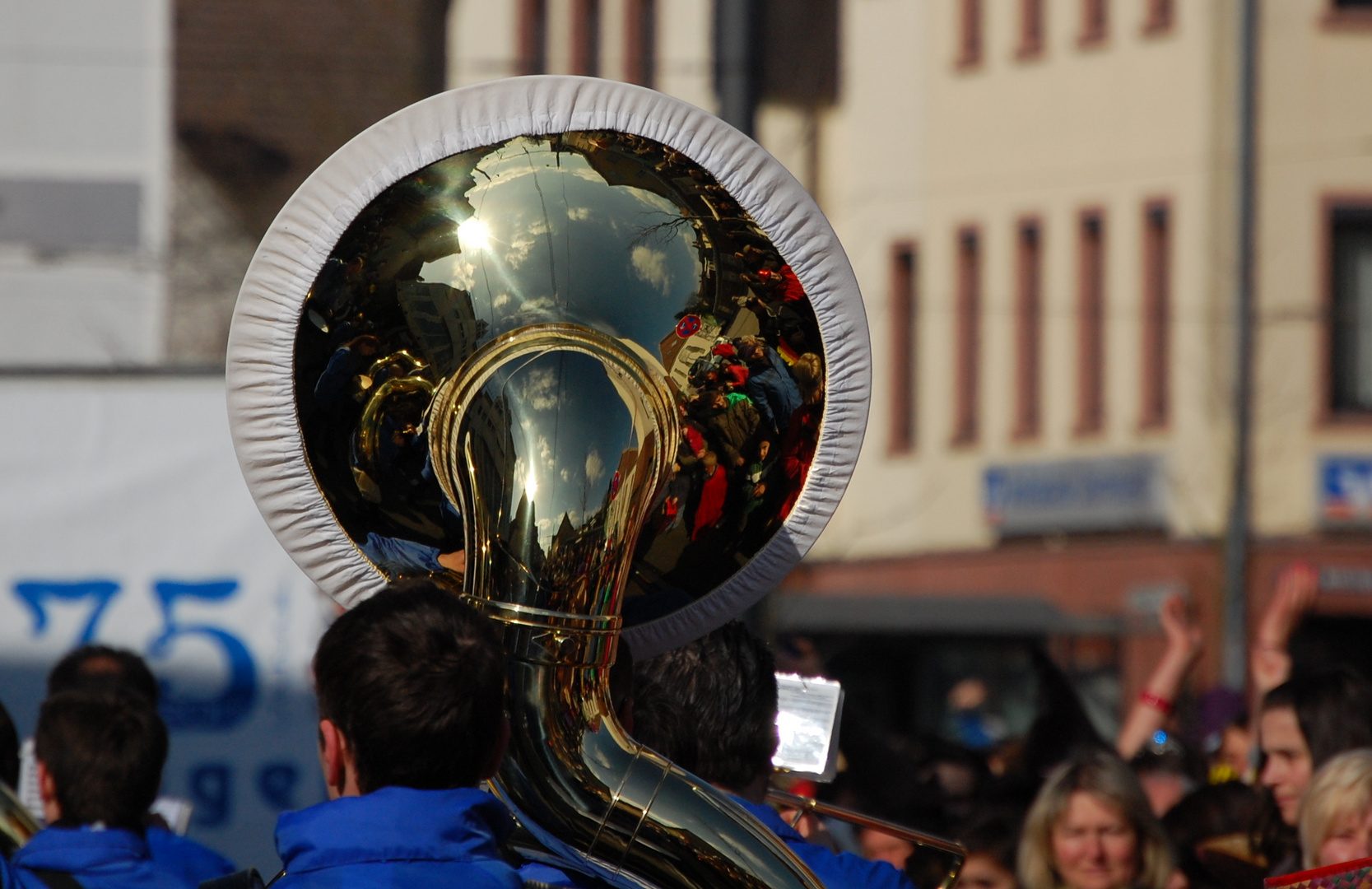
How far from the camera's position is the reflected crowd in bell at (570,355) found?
6.91 feet

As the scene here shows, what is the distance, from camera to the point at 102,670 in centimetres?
392

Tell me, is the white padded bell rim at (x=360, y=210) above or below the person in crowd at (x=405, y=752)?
above

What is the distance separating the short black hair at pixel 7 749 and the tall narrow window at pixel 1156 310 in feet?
51.9

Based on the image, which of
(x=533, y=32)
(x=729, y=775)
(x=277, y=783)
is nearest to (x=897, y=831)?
(x=729, y=775)

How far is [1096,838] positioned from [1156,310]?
49.3ft

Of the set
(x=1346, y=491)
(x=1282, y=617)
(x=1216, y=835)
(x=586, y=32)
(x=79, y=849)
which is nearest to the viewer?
(x=79, y=849)

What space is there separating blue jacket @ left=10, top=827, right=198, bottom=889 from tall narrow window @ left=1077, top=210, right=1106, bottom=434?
16209 mm

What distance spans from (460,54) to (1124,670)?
815cm

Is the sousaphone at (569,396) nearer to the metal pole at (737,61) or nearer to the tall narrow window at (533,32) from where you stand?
the metal pole at (737,61)

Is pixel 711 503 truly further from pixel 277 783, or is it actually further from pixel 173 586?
pixel 173 586

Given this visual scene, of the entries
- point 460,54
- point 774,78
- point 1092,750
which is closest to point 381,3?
point 460,54

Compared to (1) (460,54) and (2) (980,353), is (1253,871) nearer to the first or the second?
(1) (460,54)

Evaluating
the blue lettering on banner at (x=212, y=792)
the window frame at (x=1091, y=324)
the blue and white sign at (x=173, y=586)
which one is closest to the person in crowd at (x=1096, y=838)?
the blue and white sign at (x=173, y=586)

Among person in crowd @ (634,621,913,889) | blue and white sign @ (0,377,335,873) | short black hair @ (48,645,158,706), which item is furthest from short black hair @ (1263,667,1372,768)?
blue and white sign @ (0,377,335,873)
